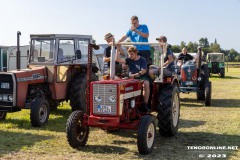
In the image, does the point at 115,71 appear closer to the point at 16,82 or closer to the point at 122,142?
the point at 122,142

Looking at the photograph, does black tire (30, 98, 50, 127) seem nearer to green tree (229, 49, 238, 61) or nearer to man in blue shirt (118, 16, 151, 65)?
man in blue shirt (118, 16, 151, 65)

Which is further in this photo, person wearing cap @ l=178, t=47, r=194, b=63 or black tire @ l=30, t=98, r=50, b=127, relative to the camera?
person wearing cap @ l=178, t=47, r=194, b=63

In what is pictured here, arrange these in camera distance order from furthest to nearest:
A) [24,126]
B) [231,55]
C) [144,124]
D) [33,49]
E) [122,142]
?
[231,55] → [33,49] → [24,126] → [122,142] → [144,124]

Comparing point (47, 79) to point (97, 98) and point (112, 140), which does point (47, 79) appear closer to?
point (112, 140)

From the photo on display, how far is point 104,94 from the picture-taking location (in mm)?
5625

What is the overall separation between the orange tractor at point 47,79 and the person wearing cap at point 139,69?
2.42 metres

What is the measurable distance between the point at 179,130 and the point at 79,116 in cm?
255

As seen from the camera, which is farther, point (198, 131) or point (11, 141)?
point (198, 131)

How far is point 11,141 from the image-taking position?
6.38 m

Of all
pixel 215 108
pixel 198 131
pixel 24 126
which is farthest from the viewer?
pixel 215 108

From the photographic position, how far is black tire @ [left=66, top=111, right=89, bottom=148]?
5566 millimetres

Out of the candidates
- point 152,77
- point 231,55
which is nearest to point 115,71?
point 152,77

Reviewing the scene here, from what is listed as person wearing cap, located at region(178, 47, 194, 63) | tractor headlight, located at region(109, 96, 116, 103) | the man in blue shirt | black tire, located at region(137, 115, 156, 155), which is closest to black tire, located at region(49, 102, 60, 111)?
the man in blue shirt

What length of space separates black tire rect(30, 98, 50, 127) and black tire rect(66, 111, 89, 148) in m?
2.11
